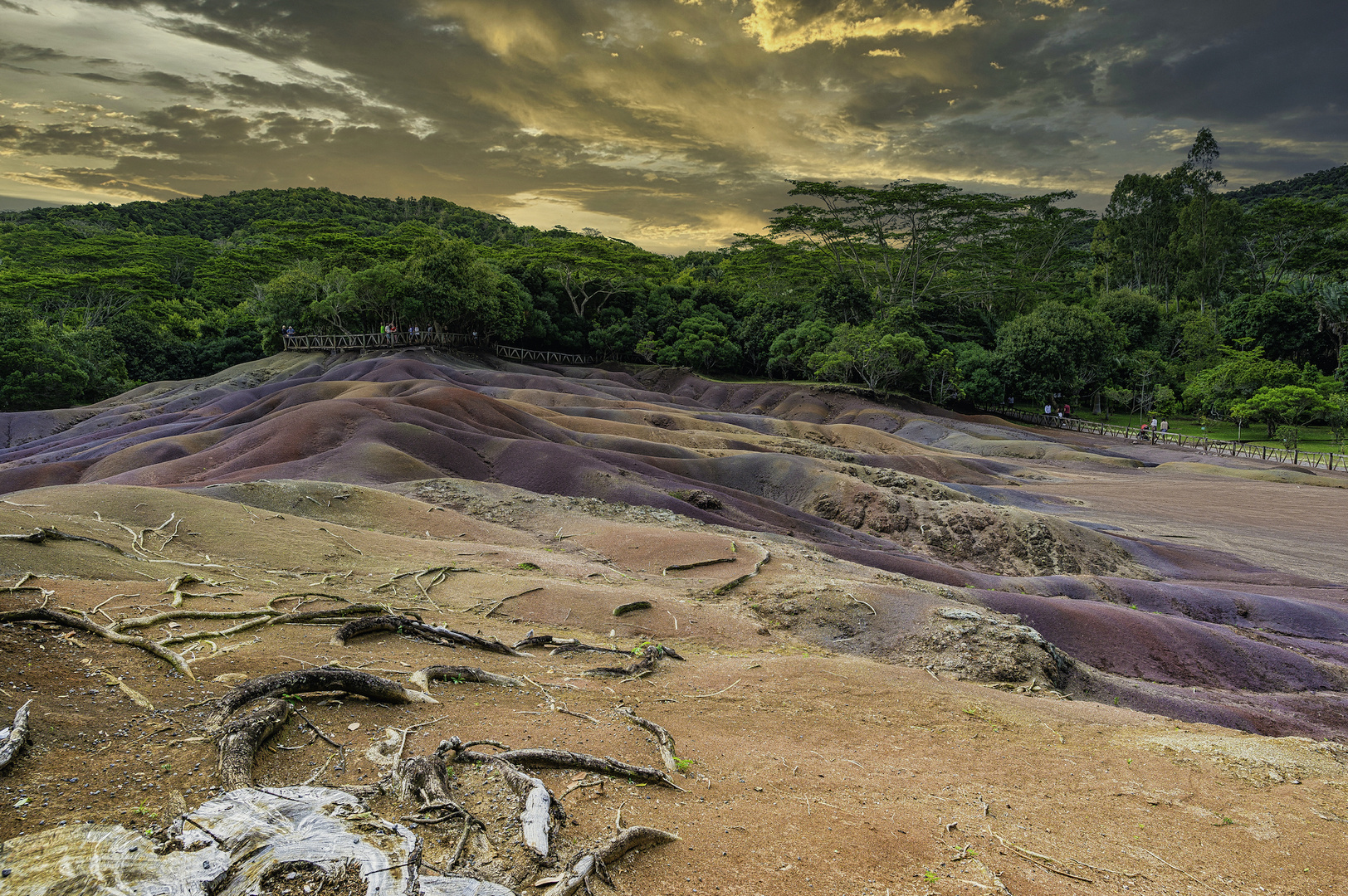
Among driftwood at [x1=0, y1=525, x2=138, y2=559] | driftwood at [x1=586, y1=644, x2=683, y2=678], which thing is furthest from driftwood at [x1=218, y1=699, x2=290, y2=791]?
driftwood at [x1=0, y1=525, x2=138, y2=559]

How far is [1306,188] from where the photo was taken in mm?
114875

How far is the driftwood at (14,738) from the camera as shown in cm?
408

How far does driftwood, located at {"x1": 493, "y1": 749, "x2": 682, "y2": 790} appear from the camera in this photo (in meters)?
5.68

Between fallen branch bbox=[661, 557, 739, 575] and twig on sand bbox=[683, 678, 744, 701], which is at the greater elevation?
twig on sand bbox=[683, 678, 744, 701]

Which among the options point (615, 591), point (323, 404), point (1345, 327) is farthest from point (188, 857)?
point (1345, 327)

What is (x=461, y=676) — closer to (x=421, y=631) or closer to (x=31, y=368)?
(x=421, y=631)

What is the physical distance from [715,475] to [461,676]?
23.5 metres

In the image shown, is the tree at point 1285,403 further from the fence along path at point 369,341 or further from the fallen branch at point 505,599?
the fence along path at point 369,341

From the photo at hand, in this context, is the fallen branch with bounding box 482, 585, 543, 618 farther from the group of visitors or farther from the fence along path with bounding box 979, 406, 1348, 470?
the group of visitors

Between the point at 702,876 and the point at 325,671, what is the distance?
4.15 m

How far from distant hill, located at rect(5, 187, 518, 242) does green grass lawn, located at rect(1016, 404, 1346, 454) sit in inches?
3527

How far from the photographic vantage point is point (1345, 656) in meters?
16.1

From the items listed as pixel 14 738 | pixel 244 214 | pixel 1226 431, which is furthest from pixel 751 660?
pixel 244 214

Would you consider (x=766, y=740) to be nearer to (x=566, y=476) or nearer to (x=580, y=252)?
(x=566, y=476)
